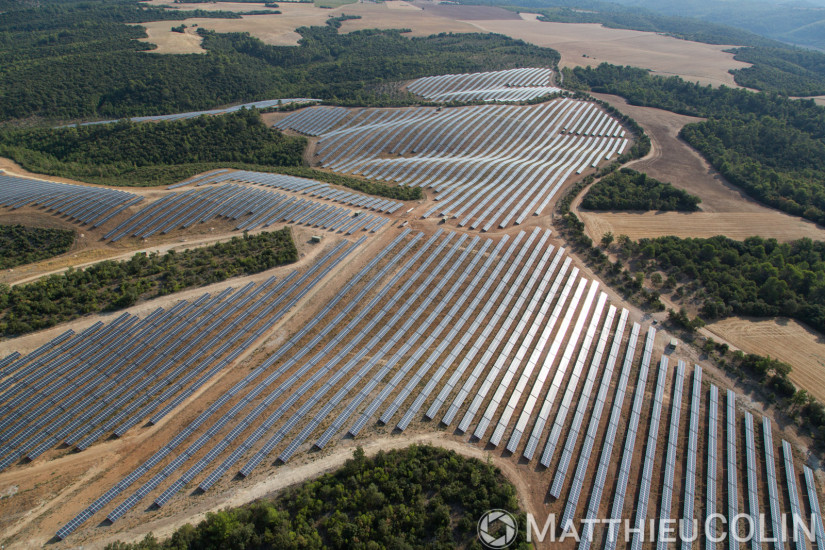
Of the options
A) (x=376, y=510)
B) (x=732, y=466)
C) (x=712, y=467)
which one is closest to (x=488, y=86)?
(x=732, y=466)

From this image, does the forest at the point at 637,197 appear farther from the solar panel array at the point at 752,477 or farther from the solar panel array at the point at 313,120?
the solar panel array at the point at 313,120

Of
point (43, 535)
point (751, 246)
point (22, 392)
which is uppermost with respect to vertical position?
point (751, 246)

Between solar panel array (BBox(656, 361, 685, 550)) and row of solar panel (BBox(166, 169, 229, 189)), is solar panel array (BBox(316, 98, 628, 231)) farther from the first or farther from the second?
solar panel array (BBox(656, 361, 685, 550))

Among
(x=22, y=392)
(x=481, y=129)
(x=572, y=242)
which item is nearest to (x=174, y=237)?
(x=22, y=392)

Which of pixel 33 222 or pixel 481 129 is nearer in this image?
pixel 33 222

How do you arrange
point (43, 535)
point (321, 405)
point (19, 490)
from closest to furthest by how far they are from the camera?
point (43, 535), point (19, 490), point (321, 405)

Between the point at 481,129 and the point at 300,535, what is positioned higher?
the point at 481,129

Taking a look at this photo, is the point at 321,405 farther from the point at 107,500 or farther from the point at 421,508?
the point at 107,500

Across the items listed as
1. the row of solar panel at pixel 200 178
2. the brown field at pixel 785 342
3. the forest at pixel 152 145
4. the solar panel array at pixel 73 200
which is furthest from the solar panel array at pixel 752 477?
the forest at pixel 152 145
